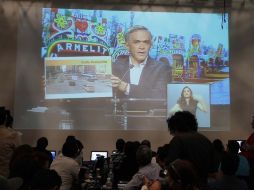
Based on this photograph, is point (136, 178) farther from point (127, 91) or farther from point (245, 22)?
point (245, 22)

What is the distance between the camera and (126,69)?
8609 mm

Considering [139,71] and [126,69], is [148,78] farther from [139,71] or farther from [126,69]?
[126,69]

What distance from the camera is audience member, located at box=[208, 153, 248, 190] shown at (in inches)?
120

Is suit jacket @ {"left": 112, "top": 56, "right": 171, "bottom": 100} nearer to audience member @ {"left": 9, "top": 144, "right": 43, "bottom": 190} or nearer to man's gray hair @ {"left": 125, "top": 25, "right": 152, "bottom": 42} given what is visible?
man's gray hair @ {"left": 125, "top": 25, "right": 152, "bottom": 42}

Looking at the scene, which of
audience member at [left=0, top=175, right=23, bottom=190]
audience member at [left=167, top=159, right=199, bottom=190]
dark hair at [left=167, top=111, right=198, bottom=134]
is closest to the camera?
audience member at [left=167, top=159, right=199, bottom=190]

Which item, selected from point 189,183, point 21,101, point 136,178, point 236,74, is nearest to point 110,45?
point 21,101

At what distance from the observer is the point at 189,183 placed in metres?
1.88

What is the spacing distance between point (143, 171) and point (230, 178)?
0.70 meters

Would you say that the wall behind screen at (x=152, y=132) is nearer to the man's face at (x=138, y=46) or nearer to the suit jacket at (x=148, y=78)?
the man's face at (x=138, y=46)

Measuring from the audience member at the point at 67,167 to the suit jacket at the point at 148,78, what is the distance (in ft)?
15.8

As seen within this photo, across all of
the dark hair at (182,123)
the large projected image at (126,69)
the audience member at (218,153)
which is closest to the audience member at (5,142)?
the dark hair at (182,123)

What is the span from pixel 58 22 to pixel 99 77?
146cm

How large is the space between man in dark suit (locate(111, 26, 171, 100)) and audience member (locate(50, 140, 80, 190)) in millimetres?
4788

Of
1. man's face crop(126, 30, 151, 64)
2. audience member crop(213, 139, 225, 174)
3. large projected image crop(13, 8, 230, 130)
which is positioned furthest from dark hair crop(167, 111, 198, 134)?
man's face crop(126, 30, 151, 64)
